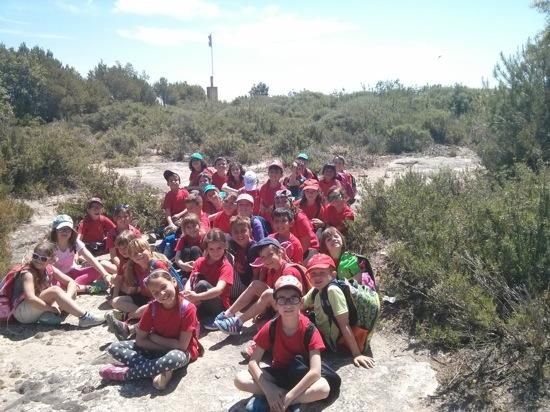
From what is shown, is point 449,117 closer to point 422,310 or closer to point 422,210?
point 422,210

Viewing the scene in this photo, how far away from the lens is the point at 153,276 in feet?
12.2

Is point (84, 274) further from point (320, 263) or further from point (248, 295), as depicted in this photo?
point (320, 263)

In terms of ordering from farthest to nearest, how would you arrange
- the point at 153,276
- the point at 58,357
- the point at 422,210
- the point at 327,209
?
the point at 327,209 < the point at 422,210 < the point at 58,357 < the point at 153,276

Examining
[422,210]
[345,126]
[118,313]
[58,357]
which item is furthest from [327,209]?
[345,126]

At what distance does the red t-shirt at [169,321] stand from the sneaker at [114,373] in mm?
327

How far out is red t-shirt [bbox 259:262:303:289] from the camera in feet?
13.7

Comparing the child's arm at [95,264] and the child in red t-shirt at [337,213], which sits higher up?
the child in red t-shirt at [337,213]

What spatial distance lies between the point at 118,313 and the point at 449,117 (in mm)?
17271

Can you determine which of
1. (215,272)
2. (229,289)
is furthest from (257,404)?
(215,272)

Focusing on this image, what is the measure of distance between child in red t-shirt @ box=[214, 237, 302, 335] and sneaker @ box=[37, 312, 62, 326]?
1.67 meters

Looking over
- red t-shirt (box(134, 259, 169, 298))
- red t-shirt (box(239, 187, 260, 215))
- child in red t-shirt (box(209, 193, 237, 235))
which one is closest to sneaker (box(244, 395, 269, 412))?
red t-shirt (box(134, 259, 169, 298))

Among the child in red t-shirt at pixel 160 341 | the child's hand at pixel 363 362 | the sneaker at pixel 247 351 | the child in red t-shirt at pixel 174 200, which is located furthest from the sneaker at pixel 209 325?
the child in red t-shirt at pixel 174 200

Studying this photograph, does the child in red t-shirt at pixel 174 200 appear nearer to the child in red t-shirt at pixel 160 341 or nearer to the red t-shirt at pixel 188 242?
the red t-shirt at pixel 188 242

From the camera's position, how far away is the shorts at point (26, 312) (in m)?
4.59
